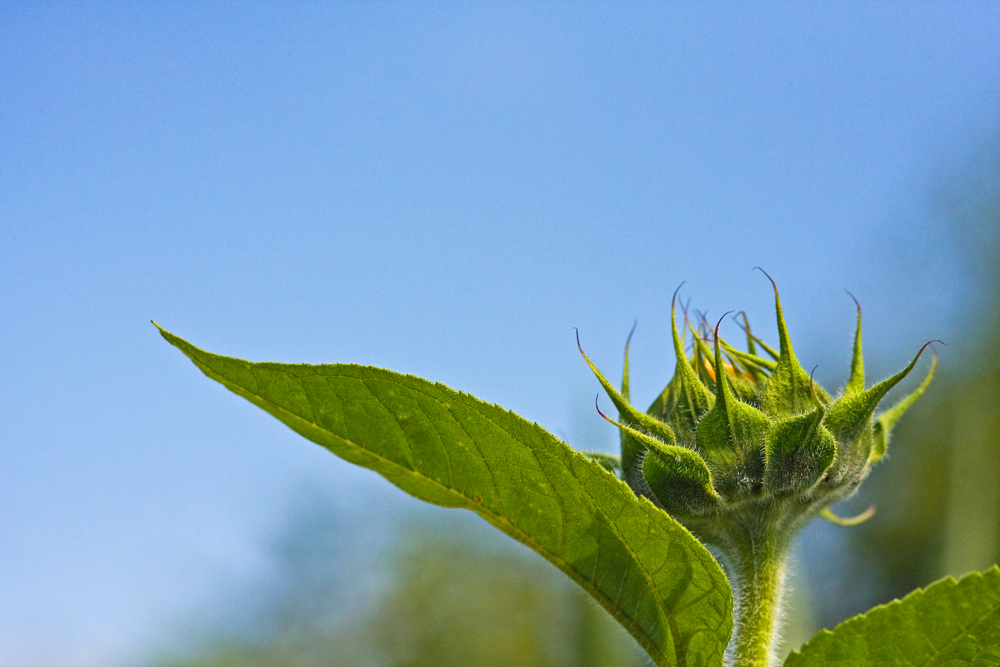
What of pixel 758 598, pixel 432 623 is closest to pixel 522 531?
pixel 758 598

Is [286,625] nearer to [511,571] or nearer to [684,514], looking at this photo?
[511,571]

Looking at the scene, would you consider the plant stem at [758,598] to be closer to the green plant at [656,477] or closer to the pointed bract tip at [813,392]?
the green plant at [656,477]

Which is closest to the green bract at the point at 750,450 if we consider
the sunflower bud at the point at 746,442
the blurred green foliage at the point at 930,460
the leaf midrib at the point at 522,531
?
the sunflower bud at the point at 746,442

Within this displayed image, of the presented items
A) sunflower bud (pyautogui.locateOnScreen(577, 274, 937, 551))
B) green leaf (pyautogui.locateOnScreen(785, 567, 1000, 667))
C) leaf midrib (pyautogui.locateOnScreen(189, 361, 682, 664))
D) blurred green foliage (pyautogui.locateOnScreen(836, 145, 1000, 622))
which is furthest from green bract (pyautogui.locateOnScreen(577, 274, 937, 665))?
blurred green foliage (pyautogui.locateOnScreen(836, 145, 1000, 622))

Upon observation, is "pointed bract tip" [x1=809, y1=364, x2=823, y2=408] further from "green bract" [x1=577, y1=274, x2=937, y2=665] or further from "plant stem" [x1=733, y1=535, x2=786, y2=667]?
"plant stem" [x1=733, y1=535, x2=786, y2=667]

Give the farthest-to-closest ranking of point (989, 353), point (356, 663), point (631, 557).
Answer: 1. point (356, 663)
2. point (989, 353)
3. point (631, 557)

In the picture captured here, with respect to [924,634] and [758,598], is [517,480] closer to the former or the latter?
[924,634]

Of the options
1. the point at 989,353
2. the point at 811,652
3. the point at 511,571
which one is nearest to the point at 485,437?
the point at 811,652

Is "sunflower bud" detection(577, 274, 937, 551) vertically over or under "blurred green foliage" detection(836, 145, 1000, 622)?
under

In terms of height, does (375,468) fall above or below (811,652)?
above
